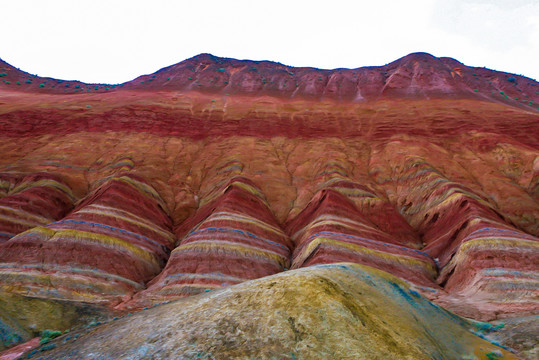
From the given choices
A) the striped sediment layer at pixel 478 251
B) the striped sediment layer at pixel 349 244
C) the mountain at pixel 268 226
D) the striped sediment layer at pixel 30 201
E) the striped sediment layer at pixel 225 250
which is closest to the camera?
the mountain at pixel 268 226

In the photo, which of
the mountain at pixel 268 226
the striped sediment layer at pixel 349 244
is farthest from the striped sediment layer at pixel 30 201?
the striped sediment layer at pixel 349 244

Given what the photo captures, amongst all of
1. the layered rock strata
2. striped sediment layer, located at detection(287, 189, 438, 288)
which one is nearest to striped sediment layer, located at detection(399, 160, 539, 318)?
the layered rock strata

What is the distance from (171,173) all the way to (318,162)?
44.4 ft

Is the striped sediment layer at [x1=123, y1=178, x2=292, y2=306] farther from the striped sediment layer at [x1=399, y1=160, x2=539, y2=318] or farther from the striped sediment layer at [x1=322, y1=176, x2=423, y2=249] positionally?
the striped sediment layer at [x1=399, y1=160, x2=539, y2=318]

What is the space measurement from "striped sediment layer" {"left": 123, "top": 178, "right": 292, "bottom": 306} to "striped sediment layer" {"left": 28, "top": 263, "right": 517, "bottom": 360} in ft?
26.0

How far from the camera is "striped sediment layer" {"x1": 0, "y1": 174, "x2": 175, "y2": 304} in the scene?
54.2 ft

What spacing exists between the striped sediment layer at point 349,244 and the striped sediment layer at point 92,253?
28.8 feet

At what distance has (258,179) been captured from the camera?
99.5 ft

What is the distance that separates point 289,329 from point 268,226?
54.2 feet

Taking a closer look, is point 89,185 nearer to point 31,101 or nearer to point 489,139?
point 31,101

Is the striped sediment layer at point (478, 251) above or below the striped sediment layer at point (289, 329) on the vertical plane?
below

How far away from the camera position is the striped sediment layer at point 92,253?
16531 millimetres

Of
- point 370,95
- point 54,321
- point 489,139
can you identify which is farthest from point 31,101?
point 489,139

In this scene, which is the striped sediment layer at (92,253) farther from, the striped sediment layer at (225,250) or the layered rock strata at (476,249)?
the layered rock strata at (476,249)
